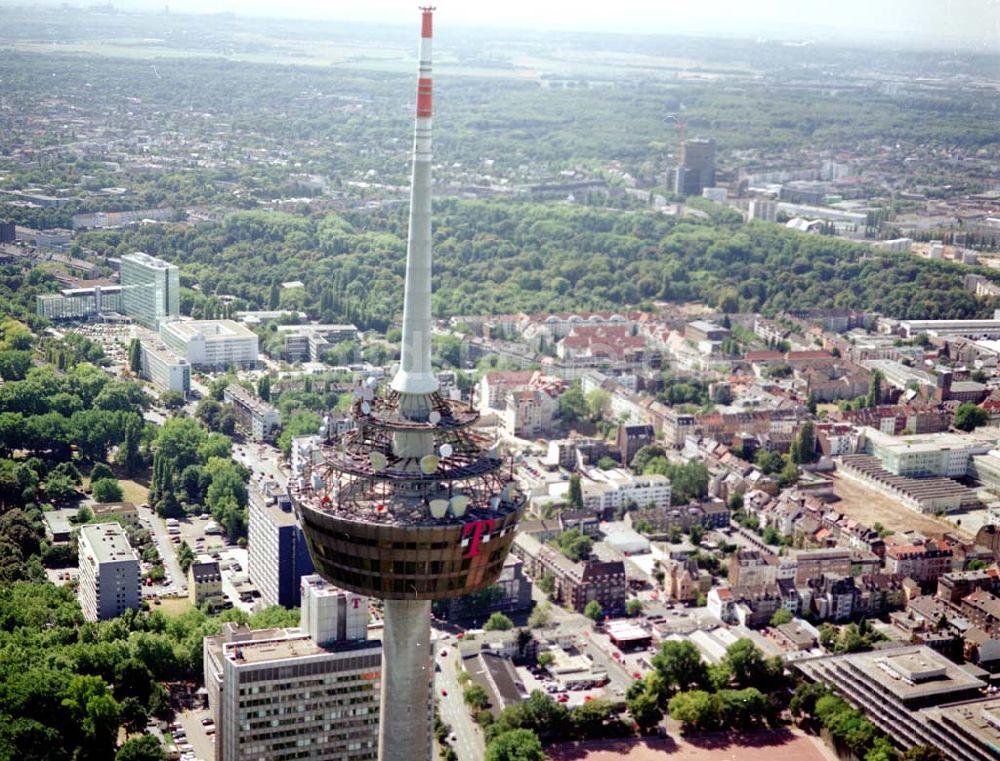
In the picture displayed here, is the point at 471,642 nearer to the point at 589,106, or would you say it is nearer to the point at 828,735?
the point at 828,735

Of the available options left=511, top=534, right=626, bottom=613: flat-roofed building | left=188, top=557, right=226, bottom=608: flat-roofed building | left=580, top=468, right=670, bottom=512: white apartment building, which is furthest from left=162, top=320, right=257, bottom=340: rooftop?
left=511, top=534, right=626, bottom=613: flat-roofed building

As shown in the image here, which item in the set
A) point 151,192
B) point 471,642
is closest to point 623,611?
point 471,642

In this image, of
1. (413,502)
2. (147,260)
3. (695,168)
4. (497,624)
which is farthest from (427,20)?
(695,168)

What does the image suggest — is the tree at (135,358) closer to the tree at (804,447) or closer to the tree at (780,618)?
the tree at (804,447)

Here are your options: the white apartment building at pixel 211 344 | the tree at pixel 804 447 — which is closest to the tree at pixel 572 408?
the tree at pixel 804 447

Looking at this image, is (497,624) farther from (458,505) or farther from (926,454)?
(926,454)

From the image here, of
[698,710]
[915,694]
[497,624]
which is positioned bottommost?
[497,624]

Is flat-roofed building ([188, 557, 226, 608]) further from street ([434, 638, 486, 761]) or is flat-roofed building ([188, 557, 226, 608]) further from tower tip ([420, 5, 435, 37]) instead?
tower tip ([420, 5, 435, 37])
